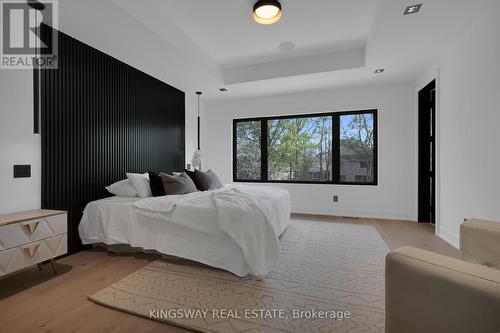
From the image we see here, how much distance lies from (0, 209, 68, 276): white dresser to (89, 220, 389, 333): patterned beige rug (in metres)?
0.66

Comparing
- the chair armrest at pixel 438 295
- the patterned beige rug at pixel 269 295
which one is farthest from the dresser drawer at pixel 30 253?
the chair armrest at pixel 438 295

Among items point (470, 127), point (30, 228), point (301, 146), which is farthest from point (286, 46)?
point (30, 228)

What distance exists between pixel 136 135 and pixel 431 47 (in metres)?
4.32

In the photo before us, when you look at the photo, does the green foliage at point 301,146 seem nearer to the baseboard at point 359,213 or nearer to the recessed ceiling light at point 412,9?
the baseboard at point 359,213

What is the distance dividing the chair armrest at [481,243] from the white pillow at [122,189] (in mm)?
3276

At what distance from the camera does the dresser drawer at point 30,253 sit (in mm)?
1816

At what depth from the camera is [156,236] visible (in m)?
2.51

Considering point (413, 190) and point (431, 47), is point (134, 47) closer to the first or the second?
point (431, 47)

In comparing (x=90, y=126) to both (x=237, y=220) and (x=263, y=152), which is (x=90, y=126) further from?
(x=263, y=152)

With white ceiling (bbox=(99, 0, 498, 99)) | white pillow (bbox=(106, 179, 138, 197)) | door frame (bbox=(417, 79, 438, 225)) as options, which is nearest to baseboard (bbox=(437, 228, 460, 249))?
door frame (bbox=(417, 79, 438, 225))

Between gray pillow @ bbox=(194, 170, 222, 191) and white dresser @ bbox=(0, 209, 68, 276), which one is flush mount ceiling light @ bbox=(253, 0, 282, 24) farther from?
white dresser @ bbox=(0, 209, 68, 276)

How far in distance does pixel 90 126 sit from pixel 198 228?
198cm

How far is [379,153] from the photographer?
4.63 metres

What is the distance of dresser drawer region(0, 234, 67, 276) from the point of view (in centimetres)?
182
